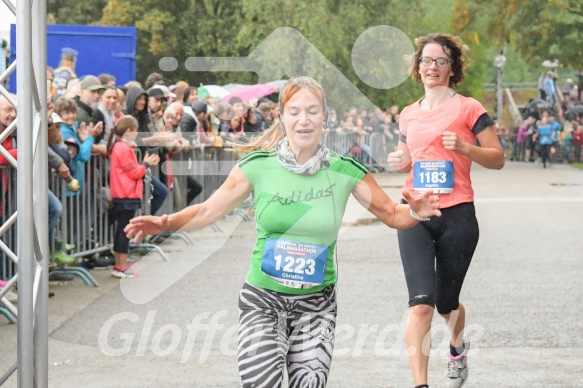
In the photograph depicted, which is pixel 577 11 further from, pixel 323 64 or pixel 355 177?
pixel 355 177

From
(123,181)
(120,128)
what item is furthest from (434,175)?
(120,128)

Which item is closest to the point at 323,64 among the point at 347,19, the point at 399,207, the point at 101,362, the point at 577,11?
the point at 347,19

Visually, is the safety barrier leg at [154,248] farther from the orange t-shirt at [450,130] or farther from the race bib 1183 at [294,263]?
the race bib 1183 at [294,263]

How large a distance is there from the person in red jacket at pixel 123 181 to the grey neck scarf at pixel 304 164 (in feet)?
20.5

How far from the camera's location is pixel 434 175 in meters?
6.34

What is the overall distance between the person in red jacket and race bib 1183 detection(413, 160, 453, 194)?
5114 mm

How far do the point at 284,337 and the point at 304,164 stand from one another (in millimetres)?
680

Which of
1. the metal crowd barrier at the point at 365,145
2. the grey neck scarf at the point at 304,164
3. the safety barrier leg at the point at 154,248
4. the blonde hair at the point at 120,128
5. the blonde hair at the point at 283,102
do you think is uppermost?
the blonde hair at the point at 283,102

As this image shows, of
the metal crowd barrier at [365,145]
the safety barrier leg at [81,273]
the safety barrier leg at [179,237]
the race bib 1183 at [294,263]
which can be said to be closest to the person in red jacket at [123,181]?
the safety barrier leg at [81,273]

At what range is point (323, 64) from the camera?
1089 inches

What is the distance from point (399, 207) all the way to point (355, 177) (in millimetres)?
271

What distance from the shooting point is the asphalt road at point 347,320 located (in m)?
6.98

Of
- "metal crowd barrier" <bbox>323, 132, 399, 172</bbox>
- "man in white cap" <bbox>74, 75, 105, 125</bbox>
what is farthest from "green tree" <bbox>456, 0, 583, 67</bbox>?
"man in white cap" <bbox>74, 75, 105, 125</bbox>

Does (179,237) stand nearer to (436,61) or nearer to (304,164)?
(436,61)
